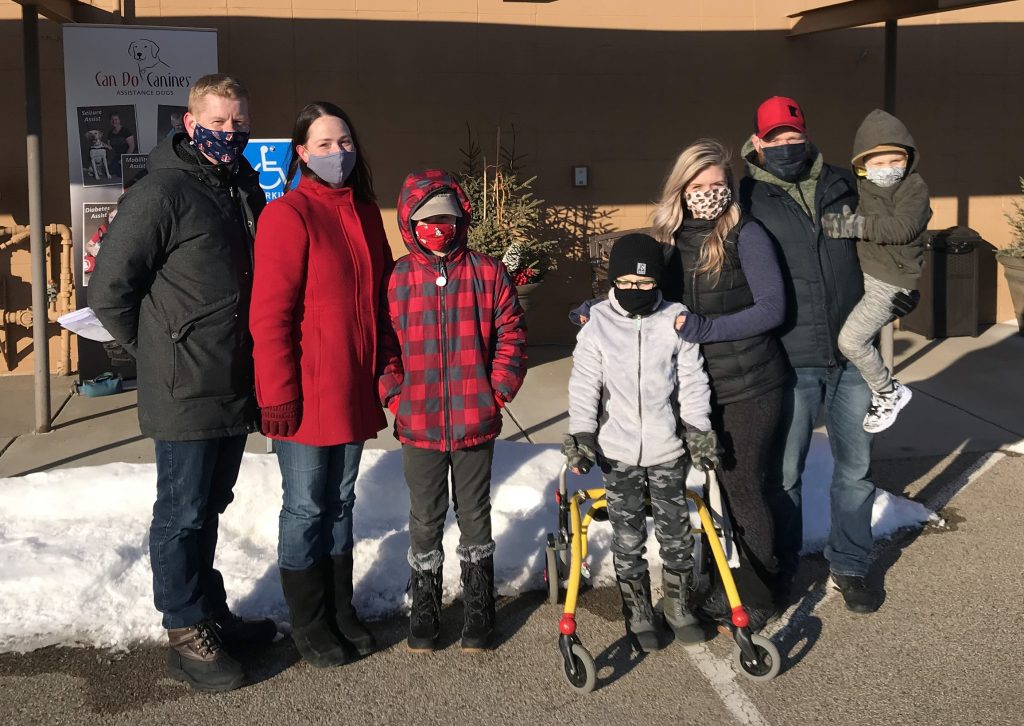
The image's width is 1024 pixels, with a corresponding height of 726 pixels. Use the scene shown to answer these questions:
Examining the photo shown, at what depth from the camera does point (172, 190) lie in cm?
351

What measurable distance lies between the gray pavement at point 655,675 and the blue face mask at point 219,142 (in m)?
1.87

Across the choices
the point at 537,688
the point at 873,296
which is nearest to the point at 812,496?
the point at 873,296

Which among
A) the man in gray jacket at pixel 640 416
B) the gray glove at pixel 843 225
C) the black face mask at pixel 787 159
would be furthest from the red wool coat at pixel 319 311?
the gray glove at pixel 843 225

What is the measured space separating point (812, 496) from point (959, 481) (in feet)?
3.77

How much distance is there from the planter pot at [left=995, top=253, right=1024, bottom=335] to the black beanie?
733 centimetres

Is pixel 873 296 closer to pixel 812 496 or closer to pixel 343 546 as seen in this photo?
pixel 812 496

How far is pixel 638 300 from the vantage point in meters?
3.81

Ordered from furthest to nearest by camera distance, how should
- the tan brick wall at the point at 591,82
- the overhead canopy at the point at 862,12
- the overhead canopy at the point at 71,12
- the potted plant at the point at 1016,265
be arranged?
the potted plant at the point at 1016,265 < the tan brick wall at the point at 591,82 < the overhead canopy at the point at 862,12 < the overhead canopy at the point at 71,12

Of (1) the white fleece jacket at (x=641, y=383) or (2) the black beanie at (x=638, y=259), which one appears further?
(1) the white fleece jacket at (x=641, y=383)

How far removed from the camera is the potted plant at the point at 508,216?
8.80 metres

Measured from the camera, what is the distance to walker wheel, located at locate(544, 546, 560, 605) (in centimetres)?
434

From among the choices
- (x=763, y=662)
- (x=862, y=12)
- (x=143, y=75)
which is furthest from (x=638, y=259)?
(x=862, y=12)

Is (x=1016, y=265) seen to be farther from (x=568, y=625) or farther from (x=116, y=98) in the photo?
(x=116, y=98)

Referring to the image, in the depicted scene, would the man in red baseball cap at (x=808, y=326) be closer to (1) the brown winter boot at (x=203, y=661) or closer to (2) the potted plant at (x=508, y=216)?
(1) the brown winter boot at (x=203, y=661)
